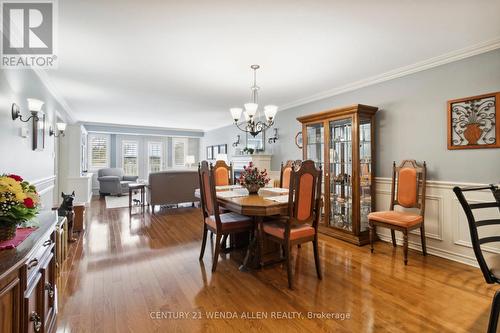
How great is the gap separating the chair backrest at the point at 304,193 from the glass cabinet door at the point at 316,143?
165cm

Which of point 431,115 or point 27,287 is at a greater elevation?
point 431,115

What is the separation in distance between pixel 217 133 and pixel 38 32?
21.3 feet

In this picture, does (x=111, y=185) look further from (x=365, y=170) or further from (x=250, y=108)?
A: (x=365, y=170)

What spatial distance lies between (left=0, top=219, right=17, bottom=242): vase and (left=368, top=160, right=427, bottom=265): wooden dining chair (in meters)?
3.38

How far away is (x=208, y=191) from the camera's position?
9.62 feet

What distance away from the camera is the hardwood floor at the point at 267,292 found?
72.1 inches

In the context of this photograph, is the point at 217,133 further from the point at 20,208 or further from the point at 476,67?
the point at 20,208

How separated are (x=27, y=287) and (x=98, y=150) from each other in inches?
358

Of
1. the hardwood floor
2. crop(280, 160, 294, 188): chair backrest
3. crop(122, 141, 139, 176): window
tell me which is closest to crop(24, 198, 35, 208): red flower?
the hardwood floor

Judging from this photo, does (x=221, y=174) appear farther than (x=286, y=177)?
Yes

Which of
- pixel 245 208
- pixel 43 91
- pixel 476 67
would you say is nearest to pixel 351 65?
pixel 476 67

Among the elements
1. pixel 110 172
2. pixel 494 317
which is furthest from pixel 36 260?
pixel 110 172

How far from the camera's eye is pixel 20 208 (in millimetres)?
1307

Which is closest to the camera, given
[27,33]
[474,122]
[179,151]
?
[27,33]
